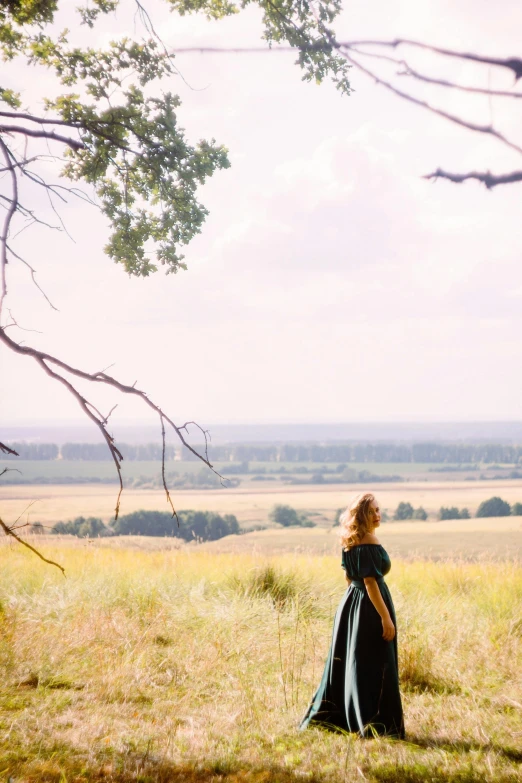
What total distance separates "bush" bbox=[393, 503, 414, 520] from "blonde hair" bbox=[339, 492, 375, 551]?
128ft

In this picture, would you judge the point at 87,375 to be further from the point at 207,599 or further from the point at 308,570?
the point at 308,570

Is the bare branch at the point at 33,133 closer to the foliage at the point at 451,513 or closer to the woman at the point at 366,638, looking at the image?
the woman at the point at 366,638

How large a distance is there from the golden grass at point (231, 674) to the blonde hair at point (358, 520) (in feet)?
4.37

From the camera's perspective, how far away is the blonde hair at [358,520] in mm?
4422

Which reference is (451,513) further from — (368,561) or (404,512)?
(368,561)

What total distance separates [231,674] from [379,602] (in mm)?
2478

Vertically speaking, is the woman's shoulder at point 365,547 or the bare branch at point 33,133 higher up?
the bare branch at point 33,133

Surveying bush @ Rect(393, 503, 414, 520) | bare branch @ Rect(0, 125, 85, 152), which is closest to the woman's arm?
bare branch @ Rect(0, 125, 85, 152)

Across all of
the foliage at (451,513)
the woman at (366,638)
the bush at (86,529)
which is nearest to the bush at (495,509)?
A: the foliage at (451,513)

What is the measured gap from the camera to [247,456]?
11762 cm

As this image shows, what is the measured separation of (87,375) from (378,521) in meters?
2.24

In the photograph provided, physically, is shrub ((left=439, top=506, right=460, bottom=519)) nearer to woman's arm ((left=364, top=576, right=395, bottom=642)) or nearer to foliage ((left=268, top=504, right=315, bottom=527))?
foliage ((left=268, top=504, right=315, bottom=527))

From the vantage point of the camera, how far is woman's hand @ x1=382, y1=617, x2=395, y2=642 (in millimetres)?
4430

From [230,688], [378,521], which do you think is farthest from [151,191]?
[230,688]
